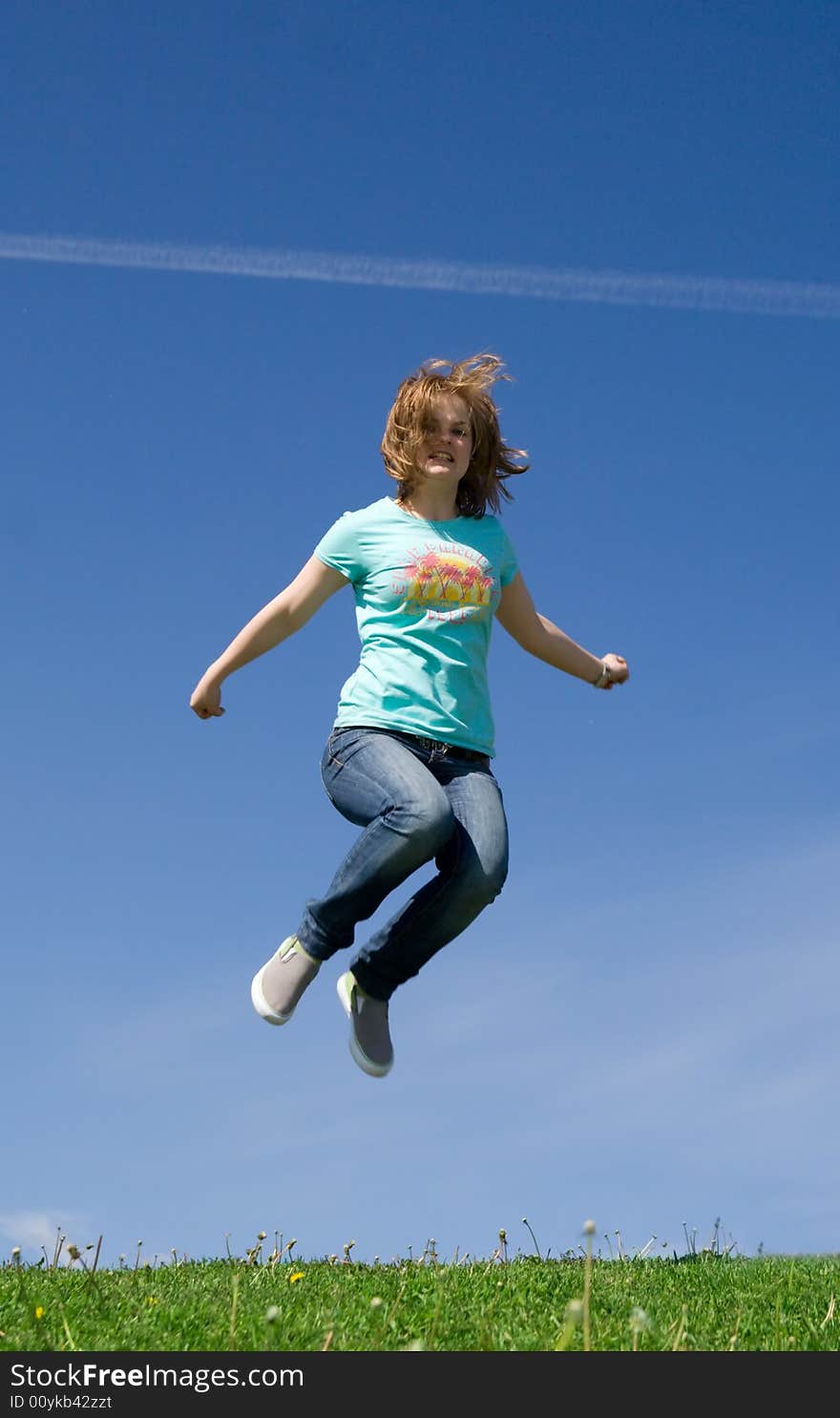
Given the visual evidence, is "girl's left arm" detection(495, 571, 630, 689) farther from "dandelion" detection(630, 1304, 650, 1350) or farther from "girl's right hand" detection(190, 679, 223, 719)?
"dandelion" detection(630, 1304, 650, 1350)

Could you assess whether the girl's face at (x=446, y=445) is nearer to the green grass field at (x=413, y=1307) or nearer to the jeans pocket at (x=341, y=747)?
the jeans pocket at (x=341, y=747)

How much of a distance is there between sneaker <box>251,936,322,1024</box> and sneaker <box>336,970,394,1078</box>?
0.29 m

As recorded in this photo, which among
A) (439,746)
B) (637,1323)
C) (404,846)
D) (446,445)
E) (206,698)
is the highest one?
(446,445)

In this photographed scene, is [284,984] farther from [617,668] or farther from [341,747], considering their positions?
[617,668]

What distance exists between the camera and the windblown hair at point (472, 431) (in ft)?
24.3

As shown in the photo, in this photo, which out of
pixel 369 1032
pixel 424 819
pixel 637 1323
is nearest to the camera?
pixel 637 1323

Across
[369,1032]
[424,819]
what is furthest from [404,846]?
[369,1032]

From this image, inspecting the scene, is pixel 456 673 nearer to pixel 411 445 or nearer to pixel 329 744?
pixel 329 744

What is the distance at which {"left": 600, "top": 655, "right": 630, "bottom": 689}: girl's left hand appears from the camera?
790 cm

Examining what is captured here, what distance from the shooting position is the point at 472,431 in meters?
7.50

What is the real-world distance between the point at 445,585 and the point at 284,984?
2.22 meters

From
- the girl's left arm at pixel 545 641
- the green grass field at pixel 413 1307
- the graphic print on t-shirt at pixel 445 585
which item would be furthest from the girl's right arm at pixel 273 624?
the green grass field at pixel 413 1307
